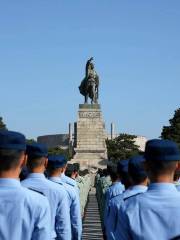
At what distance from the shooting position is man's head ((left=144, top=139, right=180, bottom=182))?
10.7 feet

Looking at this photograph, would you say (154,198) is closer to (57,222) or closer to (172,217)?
(172,217)

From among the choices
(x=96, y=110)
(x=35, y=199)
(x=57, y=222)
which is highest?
(x=96, y=110)

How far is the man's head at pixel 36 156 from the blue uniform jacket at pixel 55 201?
0.19ft

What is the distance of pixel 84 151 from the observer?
4850cm

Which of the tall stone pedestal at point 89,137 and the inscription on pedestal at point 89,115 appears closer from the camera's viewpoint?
the tall stone pedestal at point 89,137

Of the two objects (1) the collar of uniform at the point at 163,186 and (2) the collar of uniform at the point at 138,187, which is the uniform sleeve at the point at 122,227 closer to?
(1) the collar of uniform at the point at 163,186

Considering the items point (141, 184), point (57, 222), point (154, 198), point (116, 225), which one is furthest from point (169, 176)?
point (57, 222)

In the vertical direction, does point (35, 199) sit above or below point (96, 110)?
below

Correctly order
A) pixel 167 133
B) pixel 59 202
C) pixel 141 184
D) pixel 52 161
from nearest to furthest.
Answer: pixel 141 184 → pixel 59 202 → pixel 52 161 → pixel 167 133

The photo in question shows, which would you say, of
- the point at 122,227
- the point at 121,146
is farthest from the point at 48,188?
the point at 121,146

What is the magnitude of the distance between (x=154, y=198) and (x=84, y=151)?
4533 cm

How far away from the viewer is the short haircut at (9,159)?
3289 mm

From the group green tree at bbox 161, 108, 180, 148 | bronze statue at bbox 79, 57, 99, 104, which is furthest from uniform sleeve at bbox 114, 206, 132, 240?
green tree at bbox 161, 108, 180, 148

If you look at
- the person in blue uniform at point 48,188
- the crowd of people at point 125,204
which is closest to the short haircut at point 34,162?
the person in blue uniform at point 48,188
